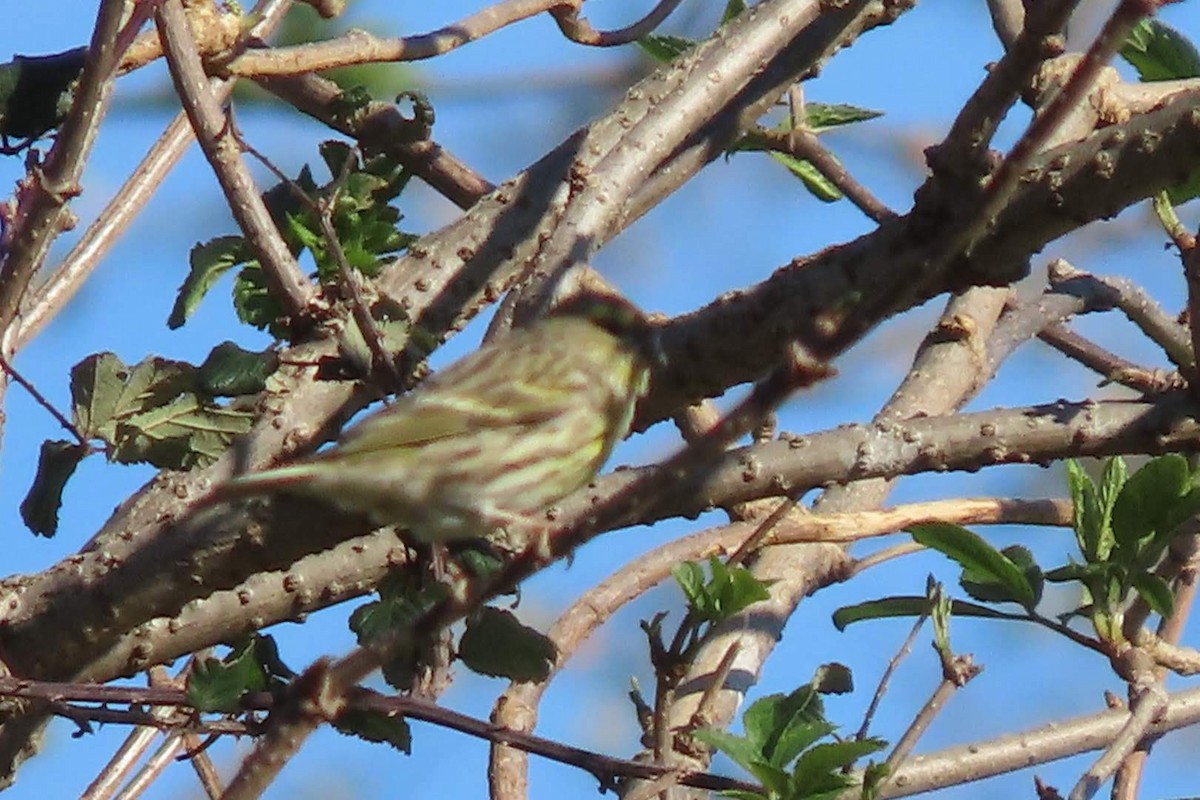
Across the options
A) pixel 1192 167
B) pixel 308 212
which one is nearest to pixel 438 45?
pixel 308 212

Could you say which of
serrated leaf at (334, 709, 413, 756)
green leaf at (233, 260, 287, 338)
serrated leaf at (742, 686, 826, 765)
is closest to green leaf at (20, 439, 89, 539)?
green leaf at (233, 260, 287, 338)

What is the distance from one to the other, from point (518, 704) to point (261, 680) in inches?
37.8

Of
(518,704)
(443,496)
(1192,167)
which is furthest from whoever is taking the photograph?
(518,704)

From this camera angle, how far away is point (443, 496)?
8.41ft

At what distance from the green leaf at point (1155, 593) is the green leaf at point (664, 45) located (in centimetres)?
151

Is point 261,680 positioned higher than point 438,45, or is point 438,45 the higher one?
point 438,45

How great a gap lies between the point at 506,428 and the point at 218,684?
2.83 ft

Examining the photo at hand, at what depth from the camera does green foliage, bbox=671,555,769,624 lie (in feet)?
7.52

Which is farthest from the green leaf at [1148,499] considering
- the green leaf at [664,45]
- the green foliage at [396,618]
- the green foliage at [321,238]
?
the green leaf at [664,45]

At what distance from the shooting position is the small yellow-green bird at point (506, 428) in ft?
7.96

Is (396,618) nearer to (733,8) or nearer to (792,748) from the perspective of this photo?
(792,748)

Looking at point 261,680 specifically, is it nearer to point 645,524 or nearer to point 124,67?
point 645,524

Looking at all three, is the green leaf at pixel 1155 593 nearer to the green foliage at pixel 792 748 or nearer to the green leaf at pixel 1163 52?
the green foliage at pixel 792 748

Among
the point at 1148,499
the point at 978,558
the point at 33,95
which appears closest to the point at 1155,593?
the point at 1148,499
